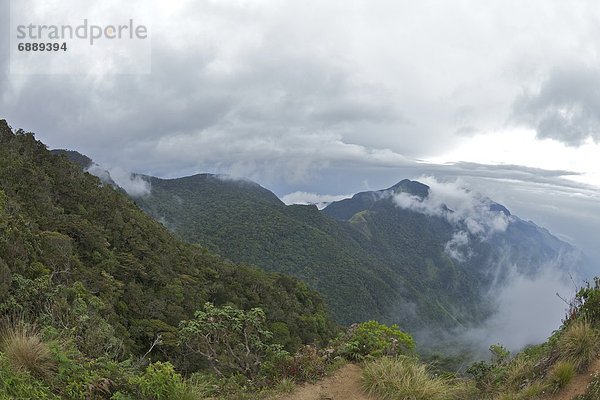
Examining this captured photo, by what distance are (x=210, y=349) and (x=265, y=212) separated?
133m

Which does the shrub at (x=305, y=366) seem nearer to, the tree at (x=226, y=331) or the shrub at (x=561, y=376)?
the tree at (x=226, y=331)

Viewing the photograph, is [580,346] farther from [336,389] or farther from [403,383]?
[336,389]

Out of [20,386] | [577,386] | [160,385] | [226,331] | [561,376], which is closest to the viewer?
[20,386]

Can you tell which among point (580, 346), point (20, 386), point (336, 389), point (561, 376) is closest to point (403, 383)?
point (336, 389)

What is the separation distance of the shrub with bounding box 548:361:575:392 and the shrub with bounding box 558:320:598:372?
5.8 inches

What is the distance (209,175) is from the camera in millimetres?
199625

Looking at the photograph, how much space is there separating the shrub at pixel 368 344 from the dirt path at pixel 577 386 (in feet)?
10.4

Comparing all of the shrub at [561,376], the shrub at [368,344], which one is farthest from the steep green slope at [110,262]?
the shrub at [561,376]

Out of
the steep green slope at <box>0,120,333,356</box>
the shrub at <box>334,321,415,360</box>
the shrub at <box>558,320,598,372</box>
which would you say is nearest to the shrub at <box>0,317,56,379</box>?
the shrub at <box>334,321,415,360</box>

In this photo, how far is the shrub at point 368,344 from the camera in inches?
333

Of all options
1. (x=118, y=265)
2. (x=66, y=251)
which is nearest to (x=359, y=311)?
(x=118, y=265)

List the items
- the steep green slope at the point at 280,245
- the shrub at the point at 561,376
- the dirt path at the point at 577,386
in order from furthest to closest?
the steep green slope at the point at 280,245
the shrub at the point at 561,376
the dirt path at the point at 577,386

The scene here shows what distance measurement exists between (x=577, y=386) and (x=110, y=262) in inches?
1192

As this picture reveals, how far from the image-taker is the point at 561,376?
5824 mm
